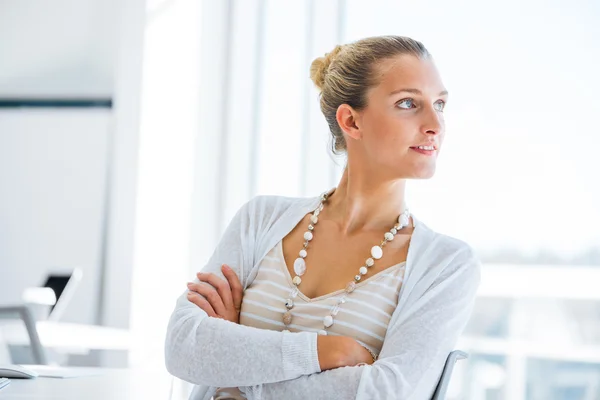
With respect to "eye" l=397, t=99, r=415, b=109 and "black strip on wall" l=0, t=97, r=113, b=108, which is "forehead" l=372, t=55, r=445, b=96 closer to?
"eye" l=397, t=99, r=415, b=109

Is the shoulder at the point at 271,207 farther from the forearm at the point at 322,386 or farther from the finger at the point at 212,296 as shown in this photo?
the forearm at the point at 322,386

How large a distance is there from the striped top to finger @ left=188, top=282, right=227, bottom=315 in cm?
6

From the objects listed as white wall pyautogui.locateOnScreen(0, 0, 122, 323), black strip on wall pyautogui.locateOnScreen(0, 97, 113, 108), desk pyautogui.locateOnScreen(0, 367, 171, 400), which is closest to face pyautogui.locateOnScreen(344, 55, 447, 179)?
desk pyautogui.locateOnScreen(0, 367, 171, 400)

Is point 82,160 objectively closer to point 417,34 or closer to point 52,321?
point 52,321

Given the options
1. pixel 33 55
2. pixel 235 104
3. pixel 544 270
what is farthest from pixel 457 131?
pixel 33 55

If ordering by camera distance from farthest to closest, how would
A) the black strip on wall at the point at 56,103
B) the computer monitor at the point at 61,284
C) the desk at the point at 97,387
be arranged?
the black strip on wall at the point at 56,103
the computer monitor at the point at 61,284
the desk at the point at 97,387

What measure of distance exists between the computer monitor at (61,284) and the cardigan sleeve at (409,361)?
2.32m

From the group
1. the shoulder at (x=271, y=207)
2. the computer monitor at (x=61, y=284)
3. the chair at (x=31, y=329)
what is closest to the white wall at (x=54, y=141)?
the computer monitor at (x=61, y=284)

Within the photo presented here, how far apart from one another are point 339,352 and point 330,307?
0.15 m

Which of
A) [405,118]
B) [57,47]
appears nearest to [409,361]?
[405,118]

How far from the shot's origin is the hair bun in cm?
182

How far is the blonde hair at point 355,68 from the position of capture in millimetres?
1658

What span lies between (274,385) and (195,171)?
7.80ft

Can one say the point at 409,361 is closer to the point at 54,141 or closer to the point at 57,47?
the point at 54,141
